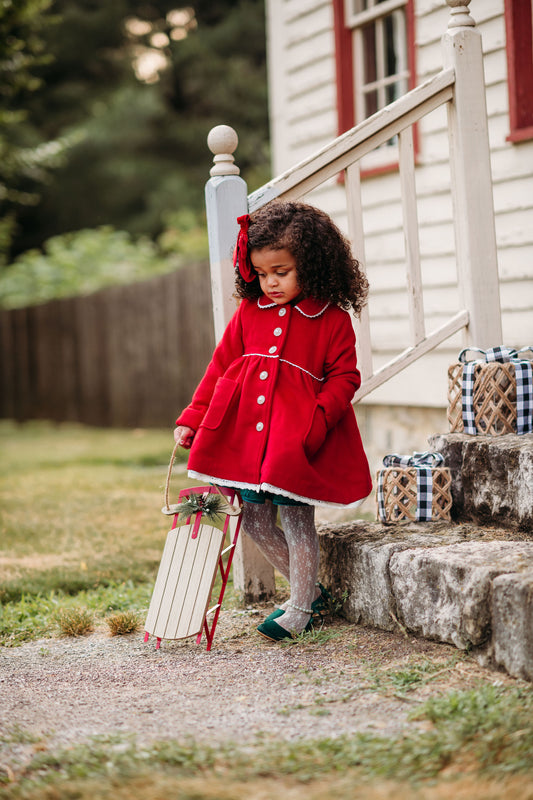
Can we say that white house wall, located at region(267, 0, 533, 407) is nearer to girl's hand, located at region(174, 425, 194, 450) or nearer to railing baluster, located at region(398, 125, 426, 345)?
railing baluster, located at region(398, 125, 426, 345)

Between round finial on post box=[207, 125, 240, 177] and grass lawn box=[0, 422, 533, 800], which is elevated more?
round finial on post box=[207, 125, 240, 177]

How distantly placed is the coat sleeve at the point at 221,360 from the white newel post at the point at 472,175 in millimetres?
1014

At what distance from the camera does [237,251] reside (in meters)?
3.07

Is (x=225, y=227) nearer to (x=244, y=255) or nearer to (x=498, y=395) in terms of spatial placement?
(x=244, y=255)

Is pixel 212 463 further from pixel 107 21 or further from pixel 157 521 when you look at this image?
pixel 107 21

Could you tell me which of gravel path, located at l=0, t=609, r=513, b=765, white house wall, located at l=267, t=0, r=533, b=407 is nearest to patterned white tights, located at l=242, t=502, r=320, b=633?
gravel path, located at l=0, t=609, r=513, b=765

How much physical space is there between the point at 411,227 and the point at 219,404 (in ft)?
3.74

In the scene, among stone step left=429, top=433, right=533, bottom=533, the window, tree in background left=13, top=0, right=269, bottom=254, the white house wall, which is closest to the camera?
stone step left=429, top=433, right=533, bottom=533

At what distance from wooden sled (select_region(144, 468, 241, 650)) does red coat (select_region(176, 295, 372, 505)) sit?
181 mm

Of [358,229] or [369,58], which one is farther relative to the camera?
[369,58]

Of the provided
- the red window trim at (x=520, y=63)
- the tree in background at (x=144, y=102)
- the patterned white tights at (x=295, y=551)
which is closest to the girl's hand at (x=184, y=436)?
the patterned white tights at (x=295, y=551)

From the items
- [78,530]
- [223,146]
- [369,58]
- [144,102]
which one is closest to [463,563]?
[223,146]

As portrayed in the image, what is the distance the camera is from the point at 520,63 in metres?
4.74

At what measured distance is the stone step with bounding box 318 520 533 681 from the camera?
2.41 meters
